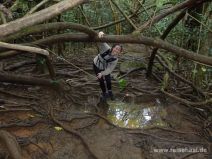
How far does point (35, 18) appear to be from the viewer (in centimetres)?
248

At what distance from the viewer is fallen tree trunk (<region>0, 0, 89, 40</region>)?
2223mm

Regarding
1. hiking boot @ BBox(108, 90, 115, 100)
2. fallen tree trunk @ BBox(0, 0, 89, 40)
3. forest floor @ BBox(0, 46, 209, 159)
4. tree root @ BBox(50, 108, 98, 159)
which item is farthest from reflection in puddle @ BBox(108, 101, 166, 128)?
fallen tree trunk @ BBox(0, 0, 89, 40)

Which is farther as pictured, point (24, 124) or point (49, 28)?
point (24, 124)

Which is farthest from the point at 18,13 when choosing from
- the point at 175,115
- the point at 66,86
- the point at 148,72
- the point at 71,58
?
the point at 175,115

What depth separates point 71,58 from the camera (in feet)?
30.3

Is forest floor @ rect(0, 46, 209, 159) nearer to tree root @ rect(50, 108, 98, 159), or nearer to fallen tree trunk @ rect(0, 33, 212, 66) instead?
tree root @ rect(50, 108, 98, 159)

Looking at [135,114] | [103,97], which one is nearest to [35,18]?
[135,114]

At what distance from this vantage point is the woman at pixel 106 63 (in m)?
5.97

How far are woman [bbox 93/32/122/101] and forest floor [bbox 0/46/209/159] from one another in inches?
10.9

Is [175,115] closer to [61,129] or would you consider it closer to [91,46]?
[61,129]

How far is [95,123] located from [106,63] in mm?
1283

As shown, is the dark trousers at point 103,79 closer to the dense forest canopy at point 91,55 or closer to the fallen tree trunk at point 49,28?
the dense forest canopy at point 91,55

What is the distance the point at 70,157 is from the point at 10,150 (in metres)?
0.84

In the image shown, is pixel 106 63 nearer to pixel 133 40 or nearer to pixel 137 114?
pixel 137 114
